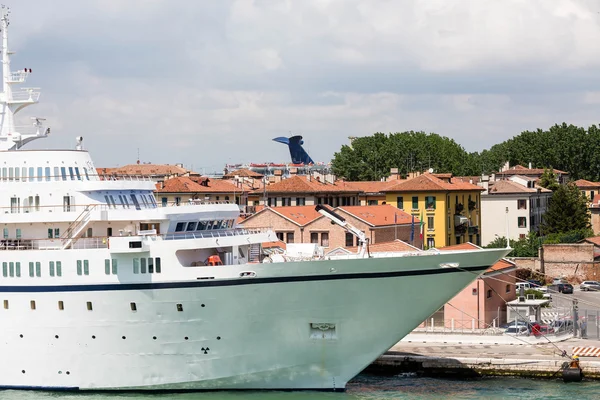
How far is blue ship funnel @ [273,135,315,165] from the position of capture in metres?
133

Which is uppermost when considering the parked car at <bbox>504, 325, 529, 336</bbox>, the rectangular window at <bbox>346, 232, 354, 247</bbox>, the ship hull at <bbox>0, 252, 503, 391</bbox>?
the rectangular window at <bbox>346, 232, 354, 247</bbox>

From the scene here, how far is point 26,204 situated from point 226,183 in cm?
4954

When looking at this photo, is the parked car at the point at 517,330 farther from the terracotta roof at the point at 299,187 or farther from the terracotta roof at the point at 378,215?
the terracotta roof at the point at 299,187

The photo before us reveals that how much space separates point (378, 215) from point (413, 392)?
95.7ft

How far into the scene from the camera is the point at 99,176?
112 feet

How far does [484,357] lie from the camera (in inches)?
1457

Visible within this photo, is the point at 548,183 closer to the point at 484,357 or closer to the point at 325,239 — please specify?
the point at 325,239

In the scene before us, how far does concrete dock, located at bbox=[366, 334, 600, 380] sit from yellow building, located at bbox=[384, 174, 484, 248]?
96.5 ft

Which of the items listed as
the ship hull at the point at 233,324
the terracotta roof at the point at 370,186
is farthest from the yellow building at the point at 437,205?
the ship hull at the point at 233,324

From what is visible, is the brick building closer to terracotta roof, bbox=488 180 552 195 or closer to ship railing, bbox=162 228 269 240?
terracotta roof, bbox=488 180 552 195

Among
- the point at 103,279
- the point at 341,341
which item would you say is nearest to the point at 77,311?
the point at 103,279

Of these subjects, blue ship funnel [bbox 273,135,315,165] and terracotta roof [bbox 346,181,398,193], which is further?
blue ship funnel [bbox 273,135,315,165]

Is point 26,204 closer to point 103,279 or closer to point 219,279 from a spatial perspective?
point 103,279

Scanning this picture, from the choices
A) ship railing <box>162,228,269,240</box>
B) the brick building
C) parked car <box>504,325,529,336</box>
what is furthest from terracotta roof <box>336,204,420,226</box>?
ship railing <box>162,228,269,240</box>
